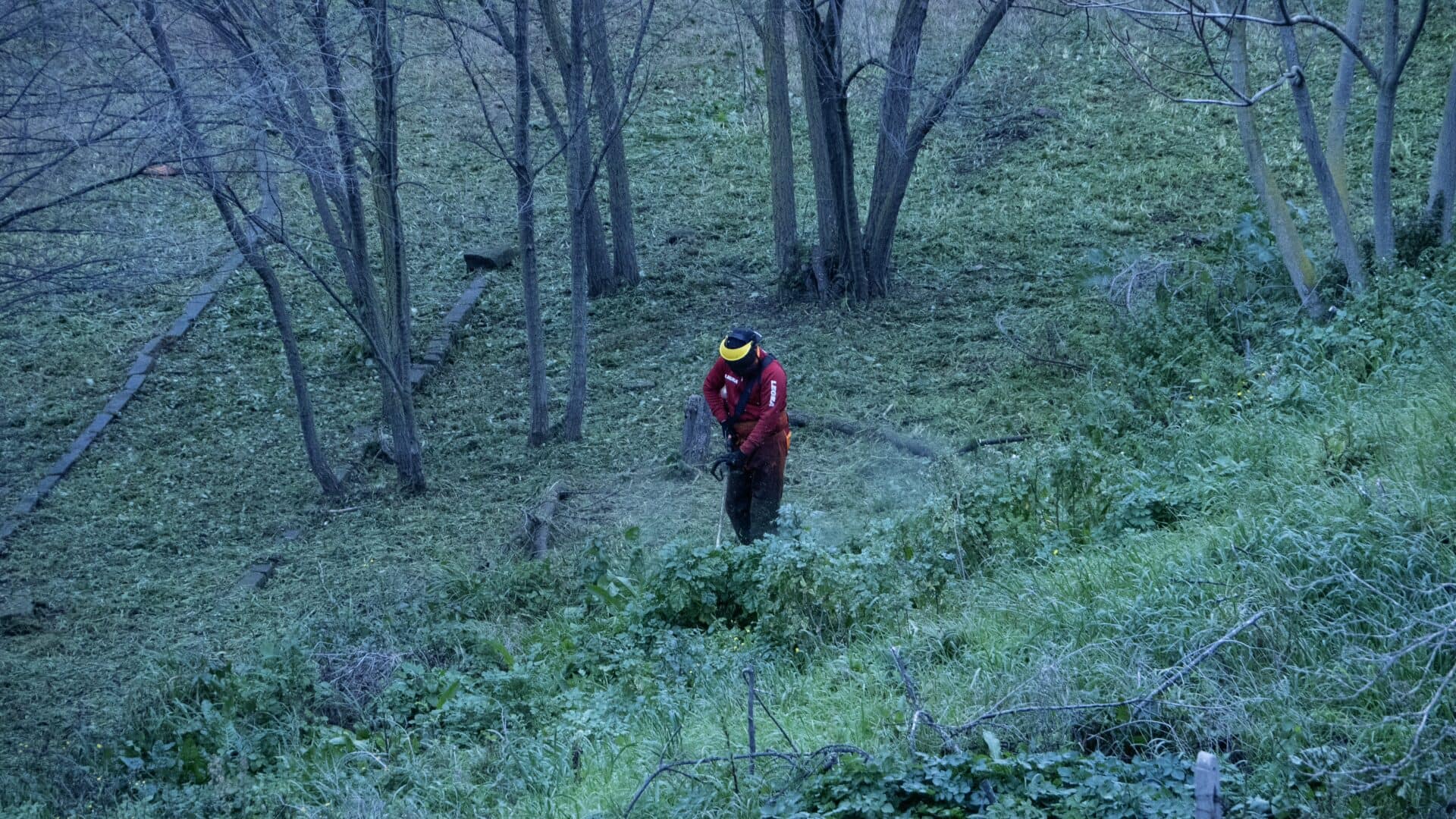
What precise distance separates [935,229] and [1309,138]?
25.7 ft

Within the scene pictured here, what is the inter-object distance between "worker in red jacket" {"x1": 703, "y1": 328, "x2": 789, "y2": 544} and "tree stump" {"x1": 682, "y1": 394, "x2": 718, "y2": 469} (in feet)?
7.03

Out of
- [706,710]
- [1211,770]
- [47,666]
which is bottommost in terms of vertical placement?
[47,666]

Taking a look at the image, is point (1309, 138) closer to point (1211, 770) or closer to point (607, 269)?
point (1211, 770)

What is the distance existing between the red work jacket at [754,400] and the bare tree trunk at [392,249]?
12.8ft

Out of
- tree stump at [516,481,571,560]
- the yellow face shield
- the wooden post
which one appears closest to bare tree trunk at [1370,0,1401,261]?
the yellow face shield

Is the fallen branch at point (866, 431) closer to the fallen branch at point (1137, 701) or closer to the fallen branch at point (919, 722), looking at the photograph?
the fallen branch at point (1137, 701)

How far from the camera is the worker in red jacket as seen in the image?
8148 millimetres

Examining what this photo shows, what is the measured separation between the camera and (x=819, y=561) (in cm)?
654

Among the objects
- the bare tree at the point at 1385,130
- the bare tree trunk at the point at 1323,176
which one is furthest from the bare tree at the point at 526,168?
the bare tree at the point at 1385,130

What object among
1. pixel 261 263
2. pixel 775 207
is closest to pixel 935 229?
pixel 775 207

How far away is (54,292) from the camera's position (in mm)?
7781

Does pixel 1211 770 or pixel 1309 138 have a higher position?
pixel 1309 138

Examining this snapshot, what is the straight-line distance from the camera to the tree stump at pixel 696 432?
10.9m

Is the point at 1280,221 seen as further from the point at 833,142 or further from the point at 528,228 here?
the point at 528,228
